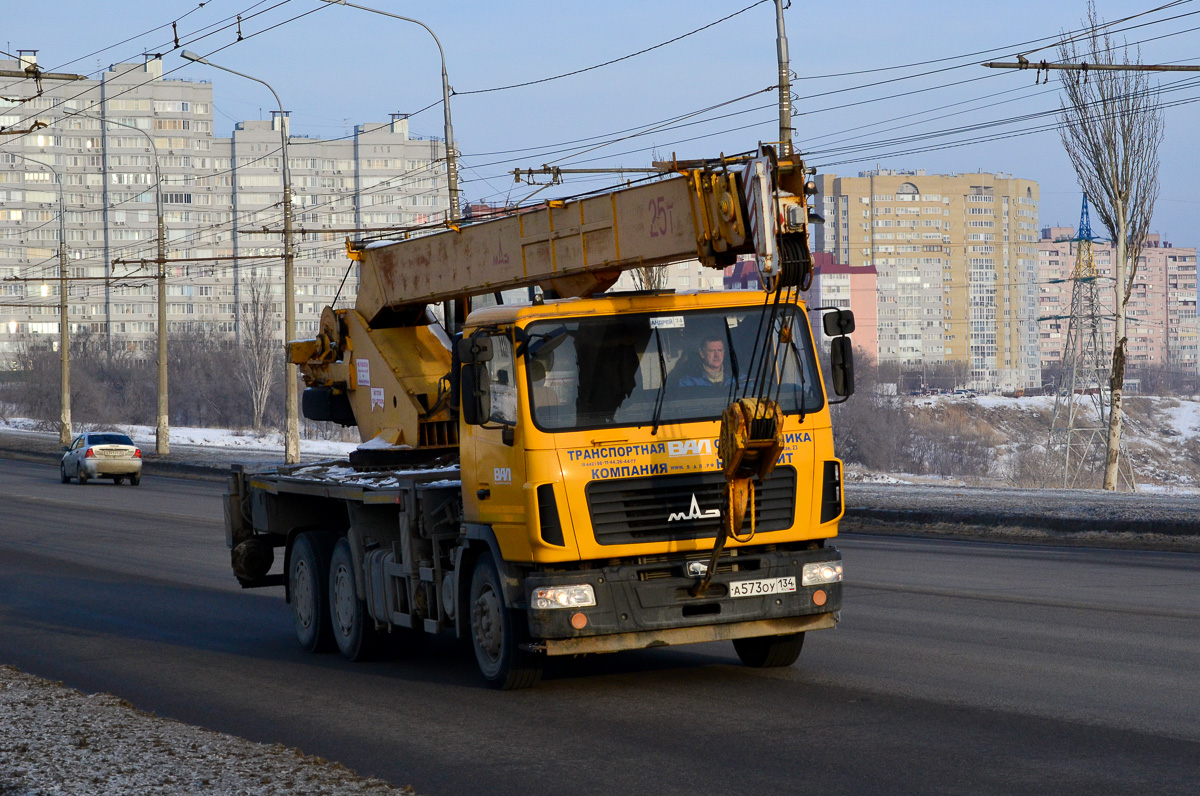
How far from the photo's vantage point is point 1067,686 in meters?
8.74

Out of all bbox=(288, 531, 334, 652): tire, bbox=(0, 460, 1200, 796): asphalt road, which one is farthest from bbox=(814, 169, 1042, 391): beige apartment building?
bbox=(288, 531, 334, 652): tire

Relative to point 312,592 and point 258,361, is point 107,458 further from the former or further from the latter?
point 258,361

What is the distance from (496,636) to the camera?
9195 mm

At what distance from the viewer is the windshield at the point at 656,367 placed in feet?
29.2

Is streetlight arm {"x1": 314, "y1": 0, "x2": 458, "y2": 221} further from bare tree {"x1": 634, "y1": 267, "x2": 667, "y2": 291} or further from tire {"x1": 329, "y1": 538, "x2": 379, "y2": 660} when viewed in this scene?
tire {"x1": 329, "y1": 538, "x2": 379, "y2": 660}

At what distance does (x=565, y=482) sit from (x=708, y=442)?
98 cm

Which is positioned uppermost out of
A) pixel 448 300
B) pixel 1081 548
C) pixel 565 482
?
pixel 448 300

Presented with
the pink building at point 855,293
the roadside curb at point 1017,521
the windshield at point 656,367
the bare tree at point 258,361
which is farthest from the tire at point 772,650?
the pink building at point 855,293

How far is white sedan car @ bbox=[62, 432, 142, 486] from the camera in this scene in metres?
39.4

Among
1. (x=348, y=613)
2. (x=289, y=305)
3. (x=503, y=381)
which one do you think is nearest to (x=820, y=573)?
(x=503, y=381)

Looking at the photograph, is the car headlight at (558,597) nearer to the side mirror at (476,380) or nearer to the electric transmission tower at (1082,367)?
the side mirror at (476,380)

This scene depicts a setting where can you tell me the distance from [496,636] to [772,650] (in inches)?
78.3

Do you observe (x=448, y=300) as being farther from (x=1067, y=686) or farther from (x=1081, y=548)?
(x=1081, y=548)

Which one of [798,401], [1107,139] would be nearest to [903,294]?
[1107,139]
